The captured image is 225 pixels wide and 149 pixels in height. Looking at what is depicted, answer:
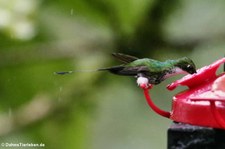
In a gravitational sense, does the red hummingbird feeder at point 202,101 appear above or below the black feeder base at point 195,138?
above

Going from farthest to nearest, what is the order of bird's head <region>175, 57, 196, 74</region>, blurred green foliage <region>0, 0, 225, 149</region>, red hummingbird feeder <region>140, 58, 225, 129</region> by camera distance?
1. blurred green foliage <region>0, 0, 225, 149</region>
2. bird's head <region>175, 57, 196, 74</region>
3. red hummingbird feeder <region>140, 58, 225, 129</region>

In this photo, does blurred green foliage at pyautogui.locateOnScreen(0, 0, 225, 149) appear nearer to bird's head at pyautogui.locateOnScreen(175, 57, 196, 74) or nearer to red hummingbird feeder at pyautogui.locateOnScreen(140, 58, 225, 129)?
bird's head at pyautogui.locateOnScreen(175, 57, 196, 74)

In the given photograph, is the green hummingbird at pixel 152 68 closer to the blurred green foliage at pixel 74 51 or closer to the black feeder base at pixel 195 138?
the black feeder base at pixel 195 138

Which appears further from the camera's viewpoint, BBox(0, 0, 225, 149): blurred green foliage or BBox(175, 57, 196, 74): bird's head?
BBox(0, 0, 225, 149): blurred green foliage

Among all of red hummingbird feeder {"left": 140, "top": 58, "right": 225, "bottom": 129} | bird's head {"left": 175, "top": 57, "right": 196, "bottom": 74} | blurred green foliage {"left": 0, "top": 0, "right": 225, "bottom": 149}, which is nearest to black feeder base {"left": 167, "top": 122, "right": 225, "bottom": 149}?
red hummingbird feeder {"left": 140, "top": 58, "right": 225, "bottom": 129}

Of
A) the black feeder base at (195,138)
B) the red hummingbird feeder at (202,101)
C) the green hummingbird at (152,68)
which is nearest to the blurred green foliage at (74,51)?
the green hummingbird at (152,68)

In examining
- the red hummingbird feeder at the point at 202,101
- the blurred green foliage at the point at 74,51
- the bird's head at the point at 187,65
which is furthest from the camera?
the blurred green foliage at the point at 74,51

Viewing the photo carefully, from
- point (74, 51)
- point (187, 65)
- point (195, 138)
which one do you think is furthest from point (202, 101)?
point (74, 51)
